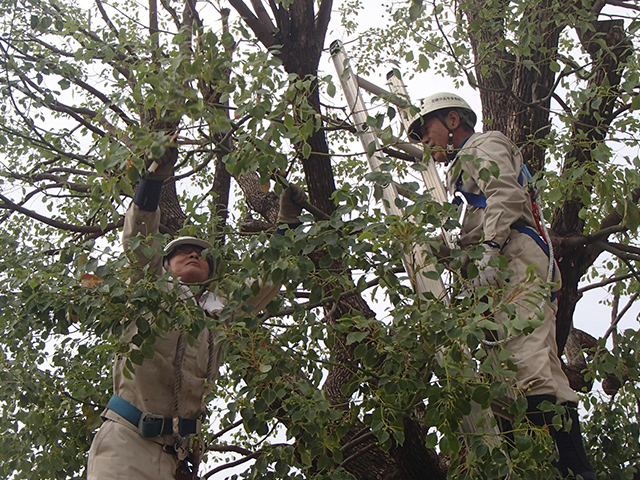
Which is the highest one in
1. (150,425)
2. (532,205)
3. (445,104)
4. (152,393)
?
(445,104)

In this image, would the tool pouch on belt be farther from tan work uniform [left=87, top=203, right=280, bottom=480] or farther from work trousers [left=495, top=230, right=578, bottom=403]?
work trousers [left=495, top=230, right=578, bottom=403]

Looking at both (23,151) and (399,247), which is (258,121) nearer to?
(399,247)

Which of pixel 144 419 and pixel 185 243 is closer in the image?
pixel 144 419

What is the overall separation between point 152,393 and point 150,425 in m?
0.19

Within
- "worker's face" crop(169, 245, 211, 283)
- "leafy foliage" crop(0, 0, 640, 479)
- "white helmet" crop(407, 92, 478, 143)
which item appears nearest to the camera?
"leafy foliage" crop(0, 0, 640, 479)

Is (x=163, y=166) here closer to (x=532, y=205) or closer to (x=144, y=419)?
(x=144, y=419)

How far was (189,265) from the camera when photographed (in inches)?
143

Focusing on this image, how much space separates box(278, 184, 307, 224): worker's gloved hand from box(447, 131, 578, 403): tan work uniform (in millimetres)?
768

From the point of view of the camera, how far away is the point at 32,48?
6.54 metres

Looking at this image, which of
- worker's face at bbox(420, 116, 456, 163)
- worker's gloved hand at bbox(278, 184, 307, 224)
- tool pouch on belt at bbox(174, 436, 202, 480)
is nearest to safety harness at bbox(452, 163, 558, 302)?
worker's face at bbox(420, 116, 456, 163)

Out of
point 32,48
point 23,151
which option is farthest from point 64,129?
point 32,48

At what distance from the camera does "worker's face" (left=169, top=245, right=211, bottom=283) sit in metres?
3.62

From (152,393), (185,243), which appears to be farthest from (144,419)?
(185,243)

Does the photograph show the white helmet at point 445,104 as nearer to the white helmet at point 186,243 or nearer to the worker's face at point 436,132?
the worker's face at point 436,132
